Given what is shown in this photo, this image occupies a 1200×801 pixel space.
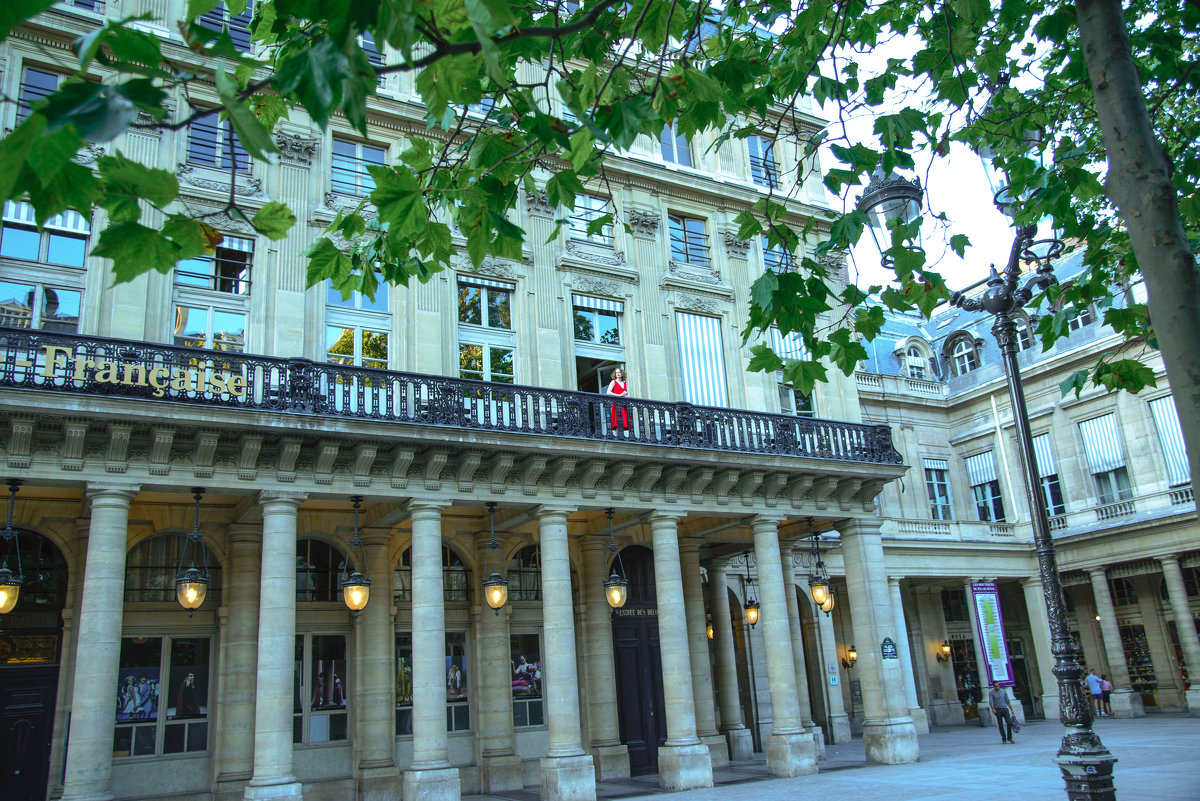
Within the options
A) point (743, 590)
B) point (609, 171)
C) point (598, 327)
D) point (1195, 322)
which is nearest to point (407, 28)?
point (1195, 322)

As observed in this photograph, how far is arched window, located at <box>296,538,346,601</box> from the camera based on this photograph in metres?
19.4

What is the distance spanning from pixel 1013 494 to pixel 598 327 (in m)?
23.2

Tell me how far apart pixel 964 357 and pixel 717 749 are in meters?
26.0

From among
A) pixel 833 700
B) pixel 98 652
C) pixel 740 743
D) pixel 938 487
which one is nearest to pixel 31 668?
pixel 98 652

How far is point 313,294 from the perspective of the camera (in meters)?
19.5

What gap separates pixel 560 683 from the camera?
1786 cm

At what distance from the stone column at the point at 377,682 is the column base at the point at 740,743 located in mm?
9560

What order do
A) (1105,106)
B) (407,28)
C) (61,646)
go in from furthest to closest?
(61,646) < (1105,106) < (407,28)

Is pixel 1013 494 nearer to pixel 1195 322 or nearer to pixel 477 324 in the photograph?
pixel 477 324

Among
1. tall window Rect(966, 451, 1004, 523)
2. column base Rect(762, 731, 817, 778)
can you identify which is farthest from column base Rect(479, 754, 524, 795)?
tall window Rect(966, 451, 1004, 523)

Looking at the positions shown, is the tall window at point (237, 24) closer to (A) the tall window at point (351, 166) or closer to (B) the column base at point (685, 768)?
(A) the tall window at point (351, 166)

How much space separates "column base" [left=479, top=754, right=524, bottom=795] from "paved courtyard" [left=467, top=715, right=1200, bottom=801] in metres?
0.45

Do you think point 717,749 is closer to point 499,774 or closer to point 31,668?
point 499,774

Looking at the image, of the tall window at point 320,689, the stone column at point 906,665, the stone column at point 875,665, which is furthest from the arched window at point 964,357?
the tall window at point 320,689
